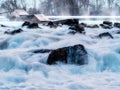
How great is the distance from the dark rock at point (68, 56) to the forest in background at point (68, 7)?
21.7 metres

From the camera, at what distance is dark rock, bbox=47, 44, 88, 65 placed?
3.86m

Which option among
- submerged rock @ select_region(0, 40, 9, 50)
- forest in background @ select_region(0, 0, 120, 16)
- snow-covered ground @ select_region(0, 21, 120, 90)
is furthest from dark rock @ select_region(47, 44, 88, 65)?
forest in background @ select_region(0, 0, 120, 16)

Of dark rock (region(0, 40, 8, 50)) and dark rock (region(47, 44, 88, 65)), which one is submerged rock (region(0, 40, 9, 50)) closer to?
dark rock (region(0, 40, 8, 50))

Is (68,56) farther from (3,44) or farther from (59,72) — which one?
(3,44)

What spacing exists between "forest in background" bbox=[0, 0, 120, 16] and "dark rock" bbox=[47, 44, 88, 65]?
21.7 metres

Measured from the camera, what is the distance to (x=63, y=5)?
29.8m

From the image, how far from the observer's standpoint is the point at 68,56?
153 inches

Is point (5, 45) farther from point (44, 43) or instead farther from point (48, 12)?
point (48, 12)

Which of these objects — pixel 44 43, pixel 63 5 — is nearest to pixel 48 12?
pixel 63 5

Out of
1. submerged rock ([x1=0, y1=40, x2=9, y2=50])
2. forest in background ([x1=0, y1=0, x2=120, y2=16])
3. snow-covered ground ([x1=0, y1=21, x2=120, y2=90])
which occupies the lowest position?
forest in background ([x1=0, y1=0, x2=120, y2=16])

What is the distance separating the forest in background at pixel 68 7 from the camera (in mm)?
27703

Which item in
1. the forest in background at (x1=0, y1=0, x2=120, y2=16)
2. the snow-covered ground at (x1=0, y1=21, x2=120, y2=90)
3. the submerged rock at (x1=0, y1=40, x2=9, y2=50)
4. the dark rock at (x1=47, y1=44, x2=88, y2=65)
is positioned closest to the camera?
the snow-covered ground at (x1=0, y1=21, x2=120, y2=90)

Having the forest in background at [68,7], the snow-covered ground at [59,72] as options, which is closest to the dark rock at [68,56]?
the snow-covered ground at [59,72]

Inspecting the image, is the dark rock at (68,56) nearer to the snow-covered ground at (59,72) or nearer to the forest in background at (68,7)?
the snow-covered ground at (59,72)
